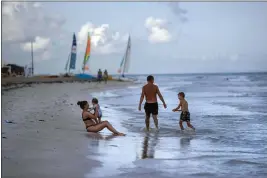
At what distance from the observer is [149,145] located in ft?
21.5

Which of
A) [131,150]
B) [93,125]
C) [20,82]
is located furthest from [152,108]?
[20,82]

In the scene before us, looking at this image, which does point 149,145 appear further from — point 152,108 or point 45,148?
point 152,108

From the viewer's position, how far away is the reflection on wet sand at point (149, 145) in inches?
225

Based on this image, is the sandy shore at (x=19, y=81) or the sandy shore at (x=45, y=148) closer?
the sandy shore at (x=45, y=148)

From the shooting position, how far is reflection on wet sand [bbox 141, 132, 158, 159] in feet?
18.8

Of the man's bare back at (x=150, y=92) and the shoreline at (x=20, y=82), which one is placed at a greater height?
the man's bare back at (x=150, y=92)

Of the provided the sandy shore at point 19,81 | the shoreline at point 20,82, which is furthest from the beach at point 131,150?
the sandy shore at point 19,81

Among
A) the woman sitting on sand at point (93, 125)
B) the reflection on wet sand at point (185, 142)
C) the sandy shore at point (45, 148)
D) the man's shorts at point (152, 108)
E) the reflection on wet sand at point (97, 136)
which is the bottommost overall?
the reflection on wet sand at point (185, 142)

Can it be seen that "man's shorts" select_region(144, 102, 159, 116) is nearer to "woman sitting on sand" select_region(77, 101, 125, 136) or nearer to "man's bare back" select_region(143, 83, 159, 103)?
"man's bare back" select_region(143, 83, 159, 103)

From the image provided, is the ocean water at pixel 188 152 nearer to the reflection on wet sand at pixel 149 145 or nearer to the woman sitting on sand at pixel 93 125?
the reflection on wet sand at pixel 149 145

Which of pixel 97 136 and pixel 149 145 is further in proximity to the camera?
pixel 97 136

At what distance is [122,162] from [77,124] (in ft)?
13.3

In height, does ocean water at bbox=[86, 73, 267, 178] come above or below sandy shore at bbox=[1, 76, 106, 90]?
below

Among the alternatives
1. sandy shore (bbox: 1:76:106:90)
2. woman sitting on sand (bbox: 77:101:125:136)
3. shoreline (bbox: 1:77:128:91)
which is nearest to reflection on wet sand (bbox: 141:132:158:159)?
woman sitting on sand (bbox: 77:101:125:136)
